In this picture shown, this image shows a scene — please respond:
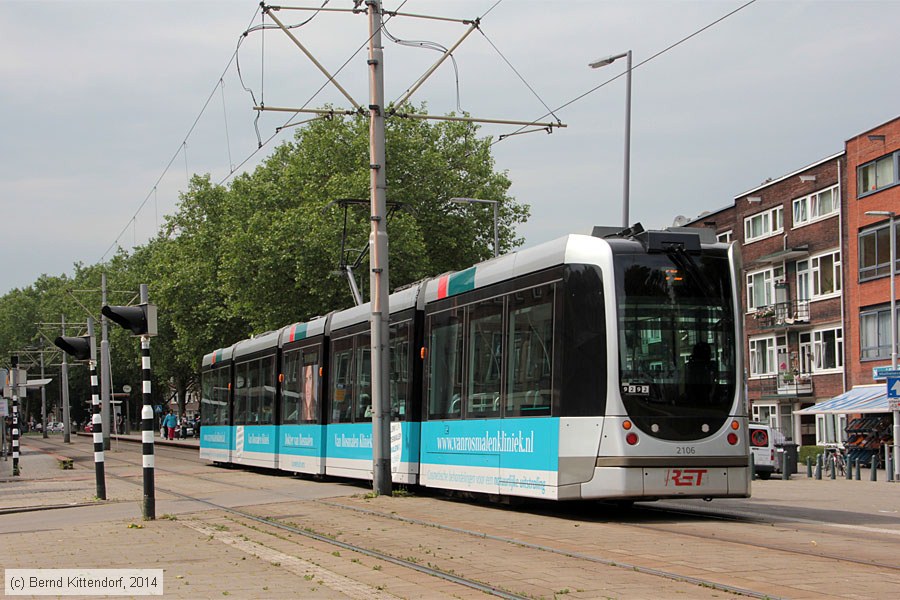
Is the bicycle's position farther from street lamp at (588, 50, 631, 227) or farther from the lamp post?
street lamp at (588, 50, 631, 227)

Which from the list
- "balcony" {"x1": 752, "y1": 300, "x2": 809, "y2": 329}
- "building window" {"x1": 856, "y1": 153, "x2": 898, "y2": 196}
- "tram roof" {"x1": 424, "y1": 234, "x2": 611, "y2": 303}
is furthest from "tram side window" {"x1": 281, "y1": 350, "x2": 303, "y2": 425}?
"balcony" {"x1": 752, "y1": 300, "x2": 809, "y2": 329}

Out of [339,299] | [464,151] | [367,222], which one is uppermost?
[464,151]

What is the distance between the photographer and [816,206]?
50375mm

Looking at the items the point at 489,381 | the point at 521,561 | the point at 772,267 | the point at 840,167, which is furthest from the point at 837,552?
the point at 772,267

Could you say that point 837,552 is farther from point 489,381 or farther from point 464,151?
point 464,151

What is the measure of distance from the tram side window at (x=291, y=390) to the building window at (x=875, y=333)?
2649 cm

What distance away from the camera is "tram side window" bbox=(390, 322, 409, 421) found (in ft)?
63.6

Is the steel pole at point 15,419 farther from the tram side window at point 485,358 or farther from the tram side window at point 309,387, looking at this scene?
the tram side window at point 485,358

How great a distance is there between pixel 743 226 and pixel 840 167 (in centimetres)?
933

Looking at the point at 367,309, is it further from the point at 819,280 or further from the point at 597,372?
the point at 819,280

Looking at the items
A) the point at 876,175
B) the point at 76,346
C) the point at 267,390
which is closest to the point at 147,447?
the point at 76,346

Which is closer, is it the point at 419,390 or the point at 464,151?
the point at 419,390

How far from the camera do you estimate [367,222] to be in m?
44.0

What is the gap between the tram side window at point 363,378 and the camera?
21.4 m
